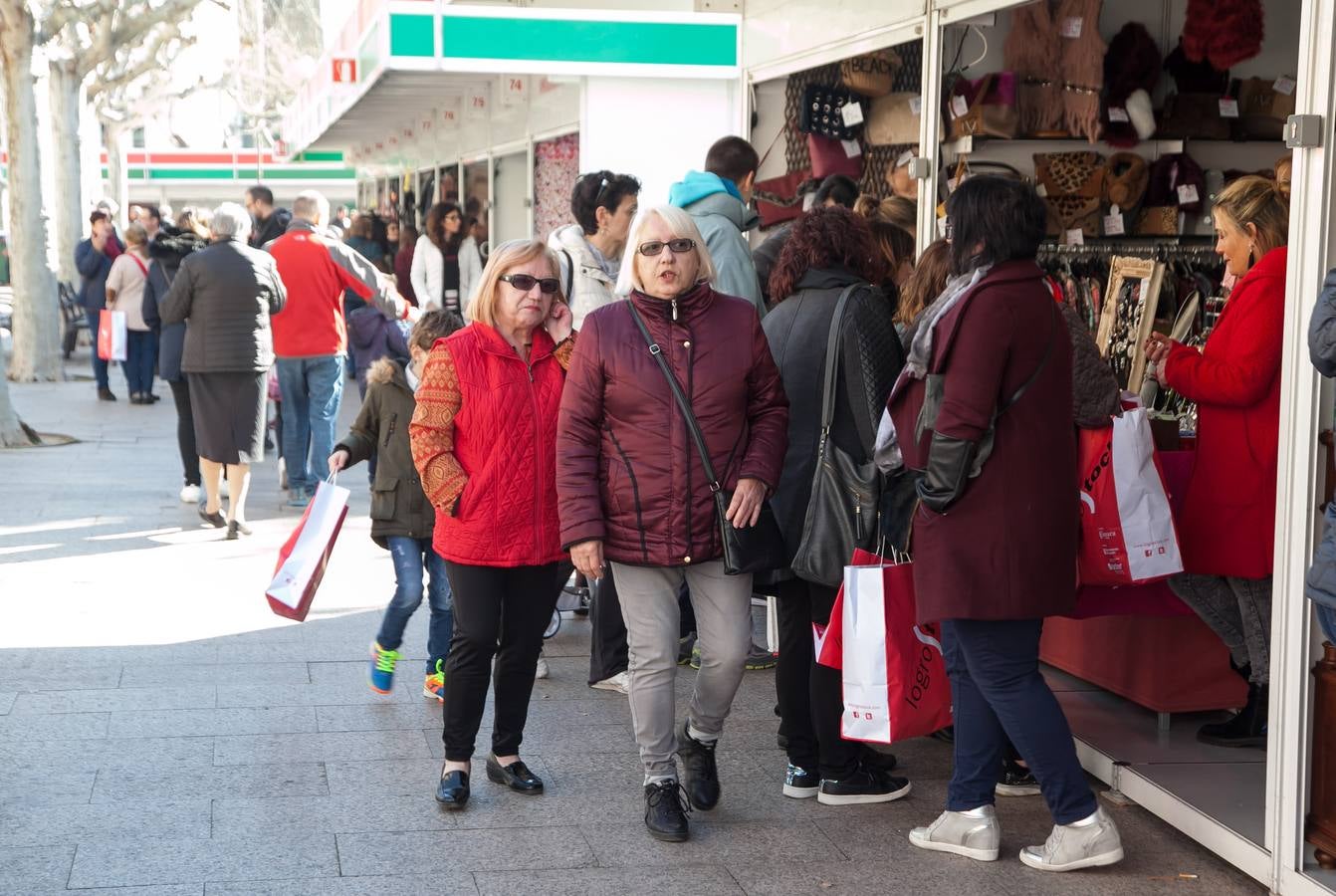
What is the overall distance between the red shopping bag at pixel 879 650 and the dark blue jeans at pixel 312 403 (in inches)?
233

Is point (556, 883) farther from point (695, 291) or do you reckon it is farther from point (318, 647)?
point (318, 647)

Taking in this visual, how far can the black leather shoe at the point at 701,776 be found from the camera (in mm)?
4727

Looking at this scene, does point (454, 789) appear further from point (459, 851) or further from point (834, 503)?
point (834, 503)

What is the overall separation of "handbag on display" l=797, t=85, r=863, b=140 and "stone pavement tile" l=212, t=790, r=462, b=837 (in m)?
4.85

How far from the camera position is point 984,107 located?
721 cm

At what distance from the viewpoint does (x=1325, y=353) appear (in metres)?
3.58

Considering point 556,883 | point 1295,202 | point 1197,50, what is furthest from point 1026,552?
point 1197,50

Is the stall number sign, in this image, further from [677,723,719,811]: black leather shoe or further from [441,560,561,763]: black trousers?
[677,723,719,811]: black leather shoe

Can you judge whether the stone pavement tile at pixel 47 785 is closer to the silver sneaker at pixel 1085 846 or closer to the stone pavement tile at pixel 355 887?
the stone pavement tile at pixel 355 887

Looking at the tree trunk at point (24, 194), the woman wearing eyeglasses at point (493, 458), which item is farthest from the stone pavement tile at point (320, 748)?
the tree trunk at point (24, 194)

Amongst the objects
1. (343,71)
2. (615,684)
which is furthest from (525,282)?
(343,71)

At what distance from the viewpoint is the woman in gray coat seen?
29.3ft

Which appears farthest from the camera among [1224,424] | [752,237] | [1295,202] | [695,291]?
[752,237]

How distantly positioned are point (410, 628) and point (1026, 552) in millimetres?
3720
